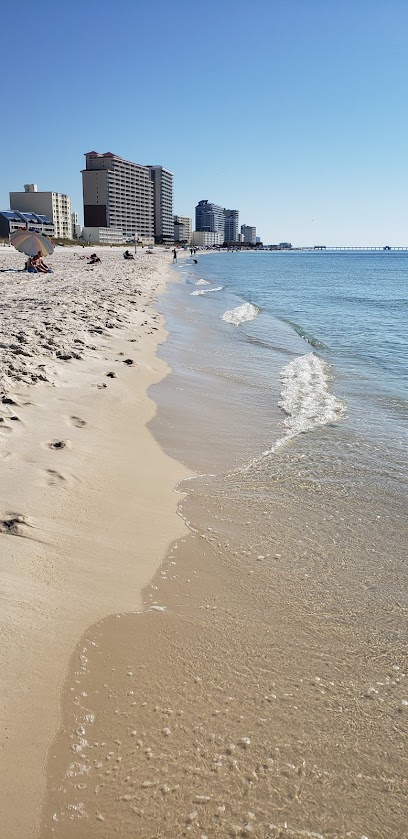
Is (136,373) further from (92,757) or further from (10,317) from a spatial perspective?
(92,757)

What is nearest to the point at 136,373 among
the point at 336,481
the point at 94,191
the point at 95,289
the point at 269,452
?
the point at 269,452

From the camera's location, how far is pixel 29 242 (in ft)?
101

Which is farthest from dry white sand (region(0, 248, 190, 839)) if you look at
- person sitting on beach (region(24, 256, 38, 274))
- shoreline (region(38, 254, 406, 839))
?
person sitting on beach (region(24, 256, 38, 274))

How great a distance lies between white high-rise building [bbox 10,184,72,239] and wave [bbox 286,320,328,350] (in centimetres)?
15552

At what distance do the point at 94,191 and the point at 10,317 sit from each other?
7595 inches

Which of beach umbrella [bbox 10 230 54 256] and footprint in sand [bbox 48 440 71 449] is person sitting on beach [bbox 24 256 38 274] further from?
footprint in sand [bbox 48 440 71 449]

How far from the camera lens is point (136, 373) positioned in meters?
10.4

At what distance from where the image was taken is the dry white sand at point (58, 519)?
2863 millimetres

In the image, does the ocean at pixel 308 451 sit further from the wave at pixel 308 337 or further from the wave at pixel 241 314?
the wave at pixel 241 314

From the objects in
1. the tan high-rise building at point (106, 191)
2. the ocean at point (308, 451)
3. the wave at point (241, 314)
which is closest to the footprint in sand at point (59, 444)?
the ocean at point (308, 451)

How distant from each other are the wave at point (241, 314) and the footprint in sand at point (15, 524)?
1674cm

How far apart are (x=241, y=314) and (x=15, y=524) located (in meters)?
20.7

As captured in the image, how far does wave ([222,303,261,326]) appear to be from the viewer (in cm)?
2158

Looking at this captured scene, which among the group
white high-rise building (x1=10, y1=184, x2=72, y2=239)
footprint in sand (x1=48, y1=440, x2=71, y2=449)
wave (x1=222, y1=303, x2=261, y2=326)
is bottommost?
footprint in sand (x1=48, y1=440, x2=71, y2=449)
